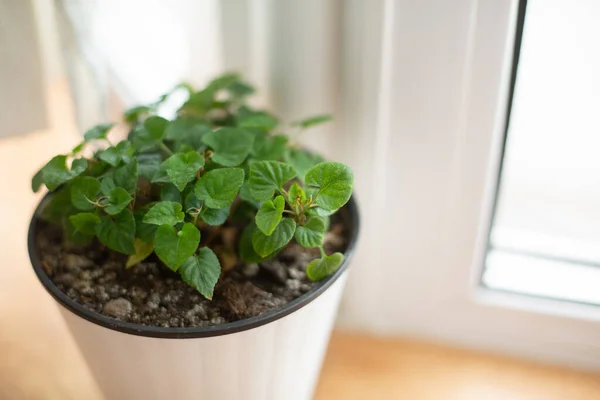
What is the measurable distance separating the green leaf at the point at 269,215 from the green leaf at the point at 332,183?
0.04 metres

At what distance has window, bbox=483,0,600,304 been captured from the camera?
84 cm

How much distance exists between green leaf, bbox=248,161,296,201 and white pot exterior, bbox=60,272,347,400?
0.14m

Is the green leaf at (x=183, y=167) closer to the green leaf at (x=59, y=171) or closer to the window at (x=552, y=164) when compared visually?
the green leaf at (x=59, y=171)

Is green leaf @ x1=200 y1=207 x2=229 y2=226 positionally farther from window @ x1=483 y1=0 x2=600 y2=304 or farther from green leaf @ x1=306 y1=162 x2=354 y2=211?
window @ x1=483 y1=0 x2=600 y2=304

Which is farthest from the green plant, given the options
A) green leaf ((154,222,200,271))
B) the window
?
the window

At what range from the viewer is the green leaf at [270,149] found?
867 mm

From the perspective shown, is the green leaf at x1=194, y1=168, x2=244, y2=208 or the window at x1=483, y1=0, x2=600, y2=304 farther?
the window at x1=483, y1=0, x2=600, y2=304

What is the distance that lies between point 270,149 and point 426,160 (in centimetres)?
24

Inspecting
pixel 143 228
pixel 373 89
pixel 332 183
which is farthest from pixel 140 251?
pixel 373 89

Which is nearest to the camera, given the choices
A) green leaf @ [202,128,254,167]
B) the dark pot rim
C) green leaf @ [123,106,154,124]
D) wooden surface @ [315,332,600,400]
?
the dark pot rim

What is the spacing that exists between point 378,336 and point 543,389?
0.27m

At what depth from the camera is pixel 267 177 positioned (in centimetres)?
76

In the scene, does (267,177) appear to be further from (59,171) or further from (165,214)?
(59,171)

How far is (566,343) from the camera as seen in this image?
1043 mm
